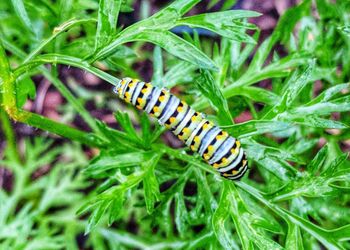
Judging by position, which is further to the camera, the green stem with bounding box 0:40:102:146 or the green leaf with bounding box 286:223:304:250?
the green leaf with bounding box 286:223:304:250

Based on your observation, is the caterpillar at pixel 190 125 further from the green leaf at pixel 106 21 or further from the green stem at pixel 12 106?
the green stem at pixel 12 106

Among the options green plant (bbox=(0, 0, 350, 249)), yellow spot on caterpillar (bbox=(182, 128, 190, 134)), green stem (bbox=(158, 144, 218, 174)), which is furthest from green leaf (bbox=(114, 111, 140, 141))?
yellow spot on caterpillar (bbox=(182, 128, 190, 134))

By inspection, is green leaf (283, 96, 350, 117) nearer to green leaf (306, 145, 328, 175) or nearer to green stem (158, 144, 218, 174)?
green leaf (306, 145, 328, 175)

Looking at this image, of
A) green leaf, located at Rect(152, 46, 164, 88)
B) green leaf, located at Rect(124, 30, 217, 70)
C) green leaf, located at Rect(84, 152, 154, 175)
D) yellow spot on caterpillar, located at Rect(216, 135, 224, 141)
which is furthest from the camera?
green leaf, located at Rect(152, 46, 164, 88)

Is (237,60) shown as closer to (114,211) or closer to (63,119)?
(114,211)

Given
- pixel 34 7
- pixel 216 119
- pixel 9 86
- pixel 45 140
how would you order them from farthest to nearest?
pixel 45 140 < pixel 34 7 < pixel 216 119 < pixel 9 86

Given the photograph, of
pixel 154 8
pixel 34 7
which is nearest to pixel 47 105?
pixel 154 8

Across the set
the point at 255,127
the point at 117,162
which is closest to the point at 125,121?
the point at 117,162

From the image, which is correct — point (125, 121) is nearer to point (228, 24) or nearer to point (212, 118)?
point (212, 118)
